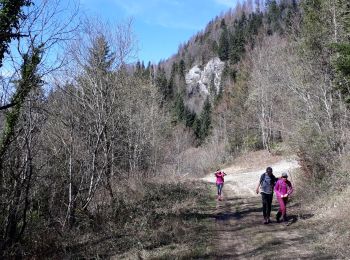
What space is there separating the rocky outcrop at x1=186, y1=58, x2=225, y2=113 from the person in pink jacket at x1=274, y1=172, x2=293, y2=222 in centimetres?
10142

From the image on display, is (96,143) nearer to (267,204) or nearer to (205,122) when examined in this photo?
(267,204)

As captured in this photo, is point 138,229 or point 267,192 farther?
point 267,192

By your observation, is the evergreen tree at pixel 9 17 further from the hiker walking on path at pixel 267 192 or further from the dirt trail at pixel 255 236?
the hiker walking on path at pixel 267 192

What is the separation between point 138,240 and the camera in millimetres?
11969

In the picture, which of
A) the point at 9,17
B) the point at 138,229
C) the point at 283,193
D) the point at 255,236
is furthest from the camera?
the point at 283,193

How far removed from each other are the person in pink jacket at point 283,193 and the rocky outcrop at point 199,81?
10142cm

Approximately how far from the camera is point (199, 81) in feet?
419

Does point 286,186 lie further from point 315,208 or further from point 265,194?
point 315,208

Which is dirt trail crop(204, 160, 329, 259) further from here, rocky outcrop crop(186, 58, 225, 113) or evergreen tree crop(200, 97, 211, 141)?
rocky outcrop crop(186, 58, 225, 113)

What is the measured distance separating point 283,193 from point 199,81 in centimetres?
11551

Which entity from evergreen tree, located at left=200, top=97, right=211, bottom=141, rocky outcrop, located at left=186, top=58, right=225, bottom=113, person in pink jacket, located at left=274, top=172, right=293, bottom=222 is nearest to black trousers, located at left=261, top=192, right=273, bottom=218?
person in pink jacket, located at left=274, top=172, right=293, bottom=222

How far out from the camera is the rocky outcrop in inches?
4651

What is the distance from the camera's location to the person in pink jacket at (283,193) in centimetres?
1338

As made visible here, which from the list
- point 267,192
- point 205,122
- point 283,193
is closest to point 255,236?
point 267,192
